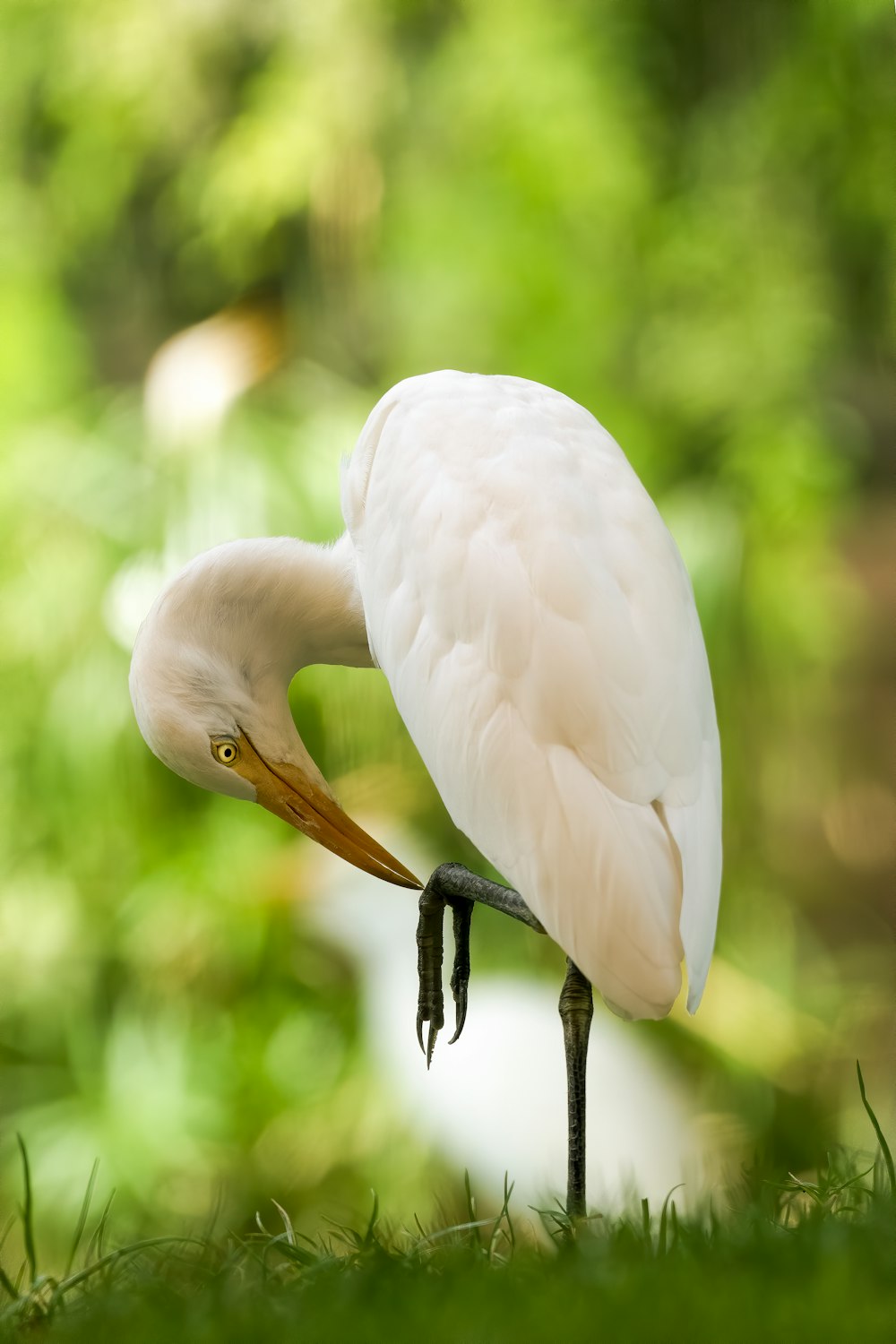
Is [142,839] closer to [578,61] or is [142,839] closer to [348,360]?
[348,360]

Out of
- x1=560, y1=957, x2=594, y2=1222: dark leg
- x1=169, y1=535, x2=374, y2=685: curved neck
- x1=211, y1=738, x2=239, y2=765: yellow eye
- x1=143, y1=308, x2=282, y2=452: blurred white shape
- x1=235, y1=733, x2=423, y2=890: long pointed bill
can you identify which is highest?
x1=143, y1=308, x2=282, y2=452: blurred white shape

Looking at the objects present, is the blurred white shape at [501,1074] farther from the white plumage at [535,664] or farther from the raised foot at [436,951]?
the white plumage at [535,664]

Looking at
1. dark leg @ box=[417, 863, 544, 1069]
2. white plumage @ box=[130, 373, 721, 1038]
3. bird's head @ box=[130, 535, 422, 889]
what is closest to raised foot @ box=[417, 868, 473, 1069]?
dark leg @ box=[417, 863, 544, 1069]

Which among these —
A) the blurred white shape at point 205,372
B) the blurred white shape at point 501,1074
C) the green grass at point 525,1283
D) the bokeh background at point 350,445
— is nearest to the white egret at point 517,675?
the green grass at point 525,1283

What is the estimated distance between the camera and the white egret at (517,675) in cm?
111

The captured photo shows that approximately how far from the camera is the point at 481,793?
117 centimetres

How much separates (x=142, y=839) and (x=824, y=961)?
4.12 ft

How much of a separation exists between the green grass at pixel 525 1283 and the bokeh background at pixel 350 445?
0.89 metres

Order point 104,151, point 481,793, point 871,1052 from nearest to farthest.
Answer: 1. point 481,793
2. point 871,1052
3. point 104,151

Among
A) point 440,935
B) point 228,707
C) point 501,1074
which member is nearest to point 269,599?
point 228,707

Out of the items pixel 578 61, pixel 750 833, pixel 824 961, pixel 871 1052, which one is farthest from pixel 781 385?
pixel 871 1052

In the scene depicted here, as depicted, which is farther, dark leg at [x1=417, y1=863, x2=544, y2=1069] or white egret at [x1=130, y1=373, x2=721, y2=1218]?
dark leg at [x1=417, y1=863, x2=544, y2=1069]

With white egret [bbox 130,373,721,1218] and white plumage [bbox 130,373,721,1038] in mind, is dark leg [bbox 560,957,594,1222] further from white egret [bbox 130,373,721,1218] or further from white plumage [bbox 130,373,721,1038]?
white plumage [bbox 130,373,721,1038]

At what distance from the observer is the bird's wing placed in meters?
1.10
